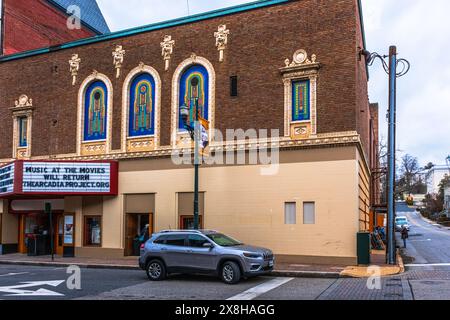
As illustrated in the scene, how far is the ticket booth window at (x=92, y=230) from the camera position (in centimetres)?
2438

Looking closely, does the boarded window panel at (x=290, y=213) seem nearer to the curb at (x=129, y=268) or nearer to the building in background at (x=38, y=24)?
the curb at (x=129, y=268)

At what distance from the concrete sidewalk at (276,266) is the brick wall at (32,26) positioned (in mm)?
12517

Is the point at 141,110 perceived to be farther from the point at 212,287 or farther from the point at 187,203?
the point at 212,287

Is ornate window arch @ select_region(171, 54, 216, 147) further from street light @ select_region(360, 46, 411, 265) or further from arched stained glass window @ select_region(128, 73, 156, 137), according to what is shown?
street light @ select_region(360, 46, 411, 265)

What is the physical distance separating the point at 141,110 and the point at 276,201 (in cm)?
806

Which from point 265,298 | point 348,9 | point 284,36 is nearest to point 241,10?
point 284,36

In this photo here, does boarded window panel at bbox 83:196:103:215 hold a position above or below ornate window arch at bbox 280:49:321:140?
below

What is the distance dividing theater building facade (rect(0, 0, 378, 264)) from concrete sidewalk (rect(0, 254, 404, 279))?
1135 millimetres

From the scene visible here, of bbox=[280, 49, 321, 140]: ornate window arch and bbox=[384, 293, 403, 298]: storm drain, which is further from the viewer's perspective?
bbox=[280, 49, 321, 140]: ornate window arch

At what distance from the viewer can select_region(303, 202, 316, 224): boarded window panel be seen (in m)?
19.6

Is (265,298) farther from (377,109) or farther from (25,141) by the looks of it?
(377,109)

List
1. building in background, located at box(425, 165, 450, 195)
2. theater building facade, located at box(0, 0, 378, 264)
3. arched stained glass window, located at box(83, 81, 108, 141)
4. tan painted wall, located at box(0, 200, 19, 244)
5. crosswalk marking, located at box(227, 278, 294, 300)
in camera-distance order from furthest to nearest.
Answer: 1. building in background, located at box(425, 165, 450, 195)
2. tan painted wall, located at box(0, 200, 19, 244)
3. arched stained glass window, located at box(83, 81, 108, 141)
4. theater building facade, located at box(0, 0, 378, 264)
5. crosswalk marking, located at box(227, 278, 294, 300)

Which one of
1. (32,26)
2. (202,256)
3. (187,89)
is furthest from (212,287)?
(32,26)

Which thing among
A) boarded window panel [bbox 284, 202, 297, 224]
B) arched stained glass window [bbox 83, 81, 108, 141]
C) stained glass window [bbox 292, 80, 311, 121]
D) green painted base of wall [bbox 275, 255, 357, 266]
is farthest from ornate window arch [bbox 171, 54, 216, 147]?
green painted base of wall [bbox 275, 255, 357, 266]
